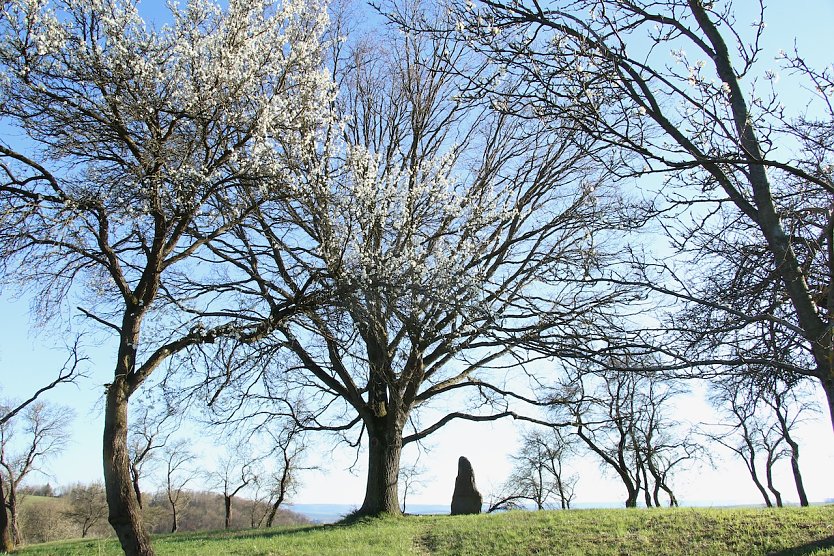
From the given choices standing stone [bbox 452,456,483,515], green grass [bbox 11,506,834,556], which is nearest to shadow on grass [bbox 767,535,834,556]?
green grass [bbox 11,506,834,556]

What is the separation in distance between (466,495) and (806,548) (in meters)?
10.5

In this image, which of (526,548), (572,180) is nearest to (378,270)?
(526,548)

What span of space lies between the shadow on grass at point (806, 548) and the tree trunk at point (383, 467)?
8.58 metres

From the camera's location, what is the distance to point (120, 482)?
26.6 ft

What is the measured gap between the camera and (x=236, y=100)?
29.2 feet

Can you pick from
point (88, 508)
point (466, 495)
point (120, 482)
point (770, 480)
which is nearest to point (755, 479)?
point (770, 480)

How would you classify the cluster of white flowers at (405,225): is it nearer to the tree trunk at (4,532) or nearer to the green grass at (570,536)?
the green grass at (570,536)

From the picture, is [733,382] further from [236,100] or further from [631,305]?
[236,100]

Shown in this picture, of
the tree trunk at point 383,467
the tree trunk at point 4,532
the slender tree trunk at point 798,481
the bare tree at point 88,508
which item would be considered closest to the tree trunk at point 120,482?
the tree trunk at point 383,467

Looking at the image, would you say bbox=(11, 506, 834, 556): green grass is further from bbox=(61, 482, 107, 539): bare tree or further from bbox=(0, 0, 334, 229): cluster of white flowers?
bbox=(61, 482, 107, 539): bare tree

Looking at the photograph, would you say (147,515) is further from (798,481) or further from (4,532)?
(798,481)

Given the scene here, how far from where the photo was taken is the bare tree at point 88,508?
3834cm

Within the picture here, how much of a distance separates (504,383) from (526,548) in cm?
533

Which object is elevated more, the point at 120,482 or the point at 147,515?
the point at 120,482
